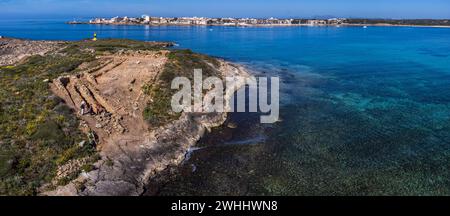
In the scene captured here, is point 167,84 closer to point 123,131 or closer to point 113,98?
point 113,98

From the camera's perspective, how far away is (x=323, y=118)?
111 ft

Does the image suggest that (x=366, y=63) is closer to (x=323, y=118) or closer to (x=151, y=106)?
(x=323, y=118)

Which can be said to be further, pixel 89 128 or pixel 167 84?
pixel 167 84

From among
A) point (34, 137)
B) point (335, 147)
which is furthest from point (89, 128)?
point (335, 147)

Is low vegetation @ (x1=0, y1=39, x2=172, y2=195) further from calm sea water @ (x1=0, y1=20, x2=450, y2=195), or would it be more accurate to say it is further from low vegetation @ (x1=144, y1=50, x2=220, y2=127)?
calm sea water @ (x1=0, y1=20, x2=450, y2=195)

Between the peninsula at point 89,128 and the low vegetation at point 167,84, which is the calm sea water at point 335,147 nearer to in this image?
the peninsula at point 89,128

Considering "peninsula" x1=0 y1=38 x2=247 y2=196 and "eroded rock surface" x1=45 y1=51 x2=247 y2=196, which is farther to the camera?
"eroded rock surface" x1=45 y1=51 x2=247 y2=196

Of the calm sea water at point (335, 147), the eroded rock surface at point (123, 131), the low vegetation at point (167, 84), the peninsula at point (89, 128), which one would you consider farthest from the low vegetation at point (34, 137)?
the calm sea water at point (335, 147)

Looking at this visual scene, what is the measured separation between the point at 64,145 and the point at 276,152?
15.9m

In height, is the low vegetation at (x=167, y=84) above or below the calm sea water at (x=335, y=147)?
above

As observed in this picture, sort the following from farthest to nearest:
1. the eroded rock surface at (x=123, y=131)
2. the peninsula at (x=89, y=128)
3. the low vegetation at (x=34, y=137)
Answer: the eroded rock surface at (x=123, y=131)
the peninsula at (x=89, y=128)
the low vegetation at (x=34, y=137)

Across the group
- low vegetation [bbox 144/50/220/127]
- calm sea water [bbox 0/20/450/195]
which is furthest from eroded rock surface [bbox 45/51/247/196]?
calm sea water [bbox 0/20/450/195]

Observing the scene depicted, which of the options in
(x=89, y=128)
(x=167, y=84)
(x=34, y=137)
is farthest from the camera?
(x=167, y=84)

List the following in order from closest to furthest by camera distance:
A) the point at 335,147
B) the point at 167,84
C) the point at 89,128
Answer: the point at 89,128, the point at 335,147, the point at 167,84
